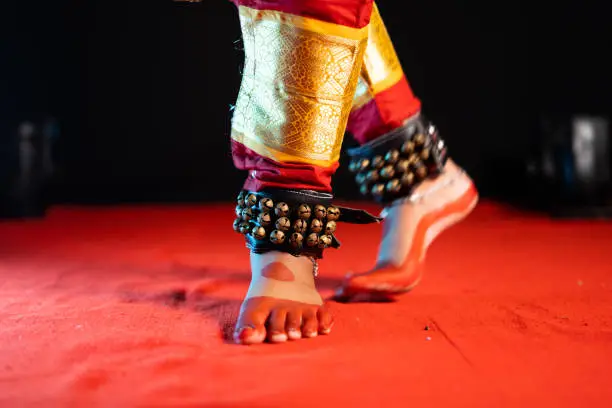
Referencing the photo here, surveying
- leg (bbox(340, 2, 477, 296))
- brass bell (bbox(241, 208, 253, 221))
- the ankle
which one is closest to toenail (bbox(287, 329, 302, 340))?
the ankle

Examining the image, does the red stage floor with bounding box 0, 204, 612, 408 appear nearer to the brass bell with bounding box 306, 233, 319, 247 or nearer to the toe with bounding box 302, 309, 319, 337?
the toe with bounding box 302, 309, 319, 337

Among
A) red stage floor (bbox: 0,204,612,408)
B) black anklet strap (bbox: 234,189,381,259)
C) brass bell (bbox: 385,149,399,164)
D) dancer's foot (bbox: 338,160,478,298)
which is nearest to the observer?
red stage floor (bbox: 0,204,612,408)

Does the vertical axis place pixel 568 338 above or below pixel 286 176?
below

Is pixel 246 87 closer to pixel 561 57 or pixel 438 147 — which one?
pixel 438 147

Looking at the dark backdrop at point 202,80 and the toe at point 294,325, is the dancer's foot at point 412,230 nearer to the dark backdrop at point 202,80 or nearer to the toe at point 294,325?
the toe at point 294,325

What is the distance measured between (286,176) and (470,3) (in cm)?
258

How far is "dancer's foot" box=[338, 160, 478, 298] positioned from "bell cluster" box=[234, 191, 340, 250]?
0.56 ft

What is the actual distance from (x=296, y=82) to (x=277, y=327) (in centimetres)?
36

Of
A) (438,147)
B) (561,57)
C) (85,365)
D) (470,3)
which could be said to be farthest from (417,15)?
(85,365)

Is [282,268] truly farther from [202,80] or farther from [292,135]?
[202,80]

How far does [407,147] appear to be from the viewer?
50.1 inches

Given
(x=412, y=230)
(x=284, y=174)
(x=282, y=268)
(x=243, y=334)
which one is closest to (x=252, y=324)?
(x=243, y=334)

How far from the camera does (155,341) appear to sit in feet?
2.92

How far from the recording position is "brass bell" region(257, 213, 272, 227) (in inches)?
39.0
